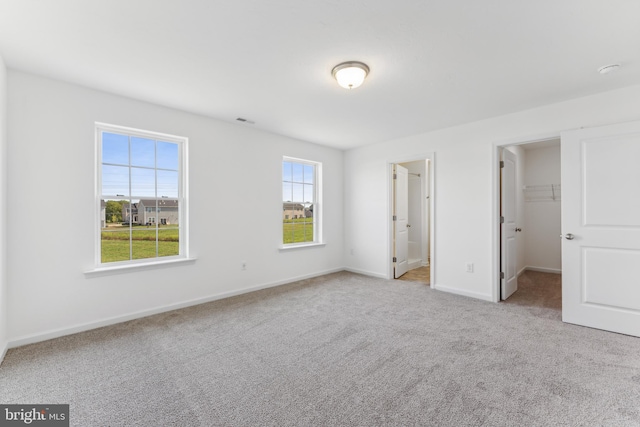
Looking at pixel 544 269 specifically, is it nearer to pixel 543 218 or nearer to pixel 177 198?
pixel 543 218

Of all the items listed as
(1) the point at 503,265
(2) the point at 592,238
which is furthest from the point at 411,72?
(1) the point at 503,265

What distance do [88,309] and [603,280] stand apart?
530 cm

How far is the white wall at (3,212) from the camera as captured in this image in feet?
7.57

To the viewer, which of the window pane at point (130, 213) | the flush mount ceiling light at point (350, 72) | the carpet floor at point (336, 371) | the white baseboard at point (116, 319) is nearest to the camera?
the carpet floor at point (336, 371)

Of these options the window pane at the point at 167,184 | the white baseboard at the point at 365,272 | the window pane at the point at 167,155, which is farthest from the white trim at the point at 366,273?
the window pane at the point at 167,155

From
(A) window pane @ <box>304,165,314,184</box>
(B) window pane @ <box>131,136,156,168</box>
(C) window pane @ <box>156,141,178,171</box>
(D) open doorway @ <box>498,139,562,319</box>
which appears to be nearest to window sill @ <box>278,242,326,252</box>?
(A) window pane @ <box>304,165,314,184</box>

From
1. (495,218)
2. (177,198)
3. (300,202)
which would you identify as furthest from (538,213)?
(177,198)

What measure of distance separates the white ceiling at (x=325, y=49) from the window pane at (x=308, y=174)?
1880 millimetres

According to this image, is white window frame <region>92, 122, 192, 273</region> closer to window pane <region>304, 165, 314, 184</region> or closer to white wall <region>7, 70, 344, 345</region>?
white wall <region>7, 70, 344, 345</region>

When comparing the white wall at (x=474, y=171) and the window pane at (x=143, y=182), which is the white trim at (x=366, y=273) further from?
the window pane at (x=143, y=182)

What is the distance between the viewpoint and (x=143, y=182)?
3.31m

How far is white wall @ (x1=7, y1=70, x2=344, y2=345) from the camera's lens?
2549mm

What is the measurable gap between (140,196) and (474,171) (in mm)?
4349

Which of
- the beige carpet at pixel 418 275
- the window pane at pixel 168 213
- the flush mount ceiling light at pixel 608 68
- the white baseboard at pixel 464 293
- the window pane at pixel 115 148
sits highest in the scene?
the flush mount ceiling light at pixel 608 68
